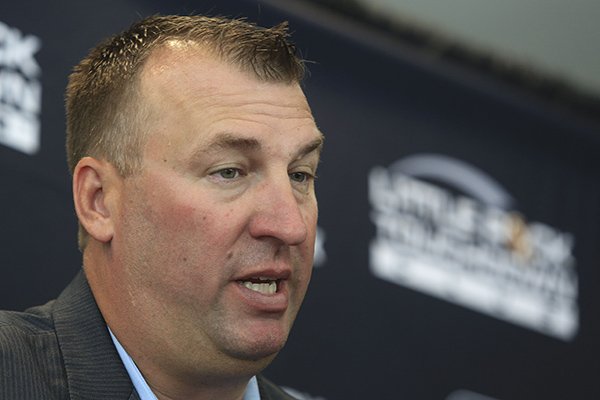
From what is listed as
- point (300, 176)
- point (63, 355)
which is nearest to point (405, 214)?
point (300, 176)

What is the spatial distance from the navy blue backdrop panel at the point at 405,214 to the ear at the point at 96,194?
25.2 inches

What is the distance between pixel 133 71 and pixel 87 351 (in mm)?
410

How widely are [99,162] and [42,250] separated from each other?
27.2 inches

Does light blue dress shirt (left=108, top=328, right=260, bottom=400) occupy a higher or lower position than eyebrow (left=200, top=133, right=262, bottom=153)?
lower

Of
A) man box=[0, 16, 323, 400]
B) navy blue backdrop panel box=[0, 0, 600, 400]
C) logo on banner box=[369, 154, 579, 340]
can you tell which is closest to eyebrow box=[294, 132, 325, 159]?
man box=[0, 16, 323, 400]

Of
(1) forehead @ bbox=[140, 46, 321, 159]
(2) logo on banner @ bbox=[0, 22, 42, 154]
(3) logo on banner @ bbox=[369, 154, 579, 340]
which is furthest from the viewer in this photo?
(3) logo on banner @ bbox=[369, 154, 579, 340]

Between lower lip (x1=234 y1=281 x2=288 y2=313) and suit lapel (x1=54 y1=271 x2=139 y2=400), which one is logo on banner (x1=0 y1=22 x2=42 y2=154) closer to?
suit lapel (x1=54 y1=271 x2=139 y2=400)

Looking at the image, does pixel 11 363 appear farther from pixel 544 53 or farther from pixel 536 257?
pixel 544 53

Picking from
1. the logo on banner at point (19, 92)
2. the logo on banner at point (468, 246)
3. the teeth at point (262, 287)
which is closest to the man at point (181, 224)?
the teeth at point (262, 287)

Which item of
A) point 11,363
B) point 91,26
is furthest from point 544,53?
point 11,363

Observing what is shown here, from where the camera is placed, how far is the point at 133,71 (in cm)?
180

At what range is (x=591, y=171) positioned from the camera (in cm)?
359

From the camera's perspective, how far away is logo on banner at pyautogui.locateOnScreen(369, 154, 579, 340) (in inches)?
121

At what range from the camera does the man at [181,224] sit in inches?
65.9
